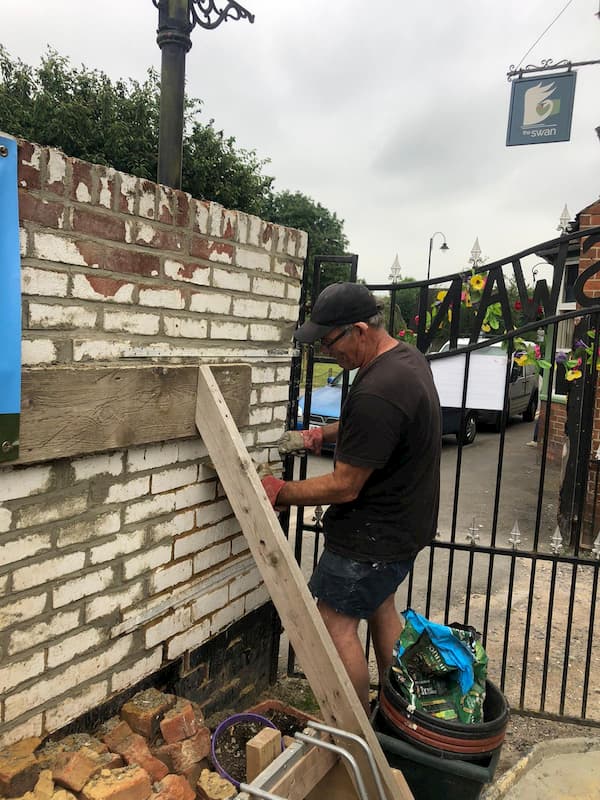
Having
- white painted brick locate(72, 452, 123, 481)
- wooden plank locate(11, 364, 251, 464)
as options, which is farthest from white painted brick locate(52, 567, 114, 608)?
wooden plank locate(11, 364, 251, 464)

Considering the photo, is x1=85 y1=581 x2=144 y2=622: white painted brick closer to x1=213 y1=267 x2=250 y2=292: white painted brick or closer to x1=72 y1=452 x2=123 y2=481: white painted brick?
x1=72 y1=452 x2=123 y2=481: white painted brick

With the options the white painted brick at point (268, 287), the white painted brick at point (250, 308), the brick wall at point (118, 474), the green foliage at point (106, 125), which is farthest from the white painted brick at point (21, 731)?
the green foliage at point (106, 125)

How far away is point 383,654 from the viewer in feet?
9.41

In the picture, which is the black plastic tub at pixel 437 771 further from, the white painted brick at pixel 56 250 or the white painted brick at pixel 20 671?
the white painted brick at pixel 56 250

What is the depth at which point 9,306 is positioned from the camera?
1.59 m

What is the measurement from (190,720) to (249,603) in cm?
76

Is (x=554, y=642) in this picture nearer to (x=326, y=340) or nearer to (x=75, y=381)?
(x=326, y=340)

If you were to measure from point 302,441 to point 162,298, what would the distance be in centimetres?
102

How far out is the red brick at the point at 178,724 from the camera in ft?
7.02

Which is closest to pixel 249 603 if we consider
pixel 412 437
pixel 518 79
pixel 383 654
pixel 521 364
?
pixel 383 654

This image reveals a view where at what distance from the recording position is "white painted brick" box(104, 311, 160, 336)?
1979 mm

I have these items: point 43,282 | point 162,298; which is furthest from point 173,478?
point 43,282

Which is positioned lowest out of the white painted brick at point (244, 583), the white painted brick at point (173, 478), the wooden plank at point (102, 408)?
the white painted brick at point (244, 583)

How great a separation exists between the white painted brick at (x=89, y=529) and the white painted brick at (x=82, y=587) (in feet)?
0.43
